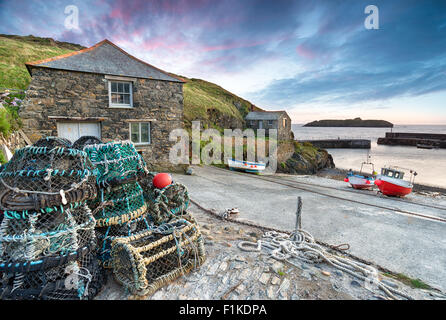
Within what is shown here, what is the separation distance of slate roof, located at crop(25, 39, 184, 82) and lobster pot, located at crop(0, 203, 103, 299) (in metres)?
9.77

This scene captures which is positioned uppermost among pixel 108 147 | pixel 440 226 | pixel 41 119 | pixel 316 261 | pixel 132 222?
pixel 41 119

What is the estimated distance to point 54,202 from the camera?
8.68 feet

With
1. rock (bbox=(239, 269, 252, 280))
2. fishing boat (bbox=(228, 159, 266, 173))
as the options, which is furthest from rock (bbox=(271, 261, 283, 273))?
fishing boat (bbox=(228, 159, 266, 173))

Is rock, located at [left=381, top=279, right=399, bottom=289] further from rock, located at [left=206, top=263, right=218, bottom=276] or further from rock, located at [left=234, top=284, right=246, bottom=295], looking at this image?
rock, located at [left=206, top=263, right=218, bottom=276]

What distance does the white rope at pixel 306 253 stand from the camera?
143 inches

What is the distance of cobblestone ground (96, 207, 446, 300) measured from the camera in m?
3.08

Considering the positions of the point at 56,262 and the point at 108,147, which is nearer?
the point at 56,262

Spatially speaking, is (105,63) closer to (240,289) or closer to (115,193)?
(115,193)

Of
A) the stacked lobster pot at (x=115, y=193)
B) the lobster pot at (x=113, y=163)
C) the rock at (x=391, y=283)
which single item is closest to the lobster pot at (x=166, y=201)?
the stacked lobster pot at (x=115, y=193)
